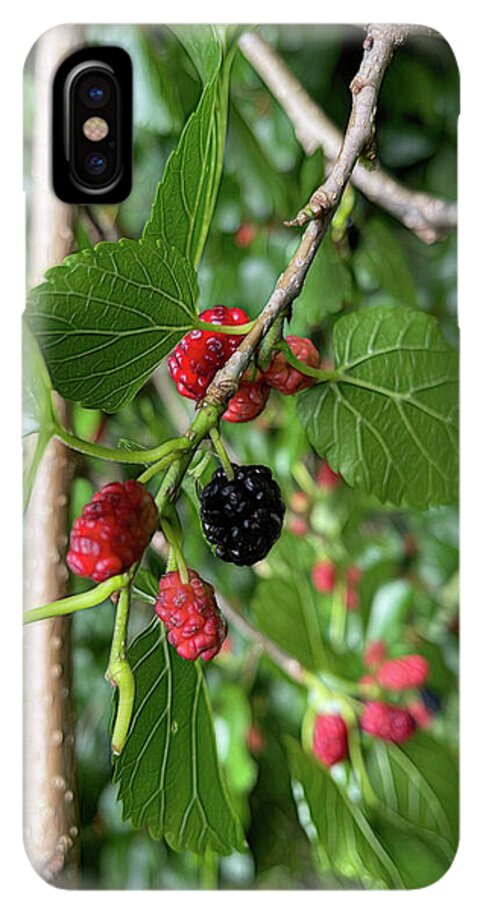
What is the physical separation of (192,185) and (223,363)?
9cm

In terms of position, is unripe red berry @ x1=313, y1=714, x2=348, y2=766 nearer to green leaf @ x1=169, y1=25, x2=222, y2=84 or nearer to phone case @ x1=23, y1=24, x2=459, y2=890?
phone case @ x1=23, y1=24, x2=459, y2=890

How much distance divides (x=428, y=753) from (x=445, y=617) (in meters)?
0.08

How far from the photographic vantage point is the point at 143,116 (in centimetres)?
68

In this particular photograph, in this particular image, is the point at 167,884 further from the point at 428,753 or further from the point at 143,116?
the point at 143,116

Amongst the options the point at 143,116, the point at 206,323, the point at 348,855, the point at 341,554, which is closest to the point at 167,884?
the point at 348,855

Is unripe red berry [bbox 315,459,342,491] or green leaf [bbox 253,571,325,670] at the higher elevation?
unripe red berry [bbox 315,459,342,491]

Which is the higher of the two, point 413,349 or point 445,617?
point 413,349

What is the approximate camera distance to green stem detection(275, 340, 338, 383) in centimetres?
64

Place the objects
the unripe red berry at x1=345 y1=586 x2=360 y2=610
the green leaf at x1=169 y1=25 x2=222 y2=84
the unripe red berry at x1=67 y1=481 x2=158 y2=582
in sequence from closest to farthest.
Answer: the unripe red berry at x1=67 y1=481 x2=158 y2=582
the green leaf at x1=169 y1=25 x2=222 y2=84
the unripe red berry at x1=345 y1=586 x2=360 y2=610

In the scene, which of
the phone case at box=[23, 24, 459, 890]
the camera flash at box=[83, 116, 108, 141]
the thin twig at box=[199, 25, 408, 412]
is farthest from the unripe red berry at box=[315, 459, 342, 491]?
the camera flash at box=[83, 116, 108, 141]

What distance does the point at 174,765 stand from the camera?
678 mm

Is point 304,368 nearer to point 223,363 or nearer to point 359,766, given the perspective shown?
point 223,363

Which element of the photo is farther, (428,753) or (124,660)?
(428,753)

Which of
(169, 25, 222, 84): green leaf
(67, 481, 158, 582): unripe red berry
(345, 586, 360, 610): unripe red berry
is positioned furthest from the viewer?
(345, 586, 360, 610): unripe red berry
